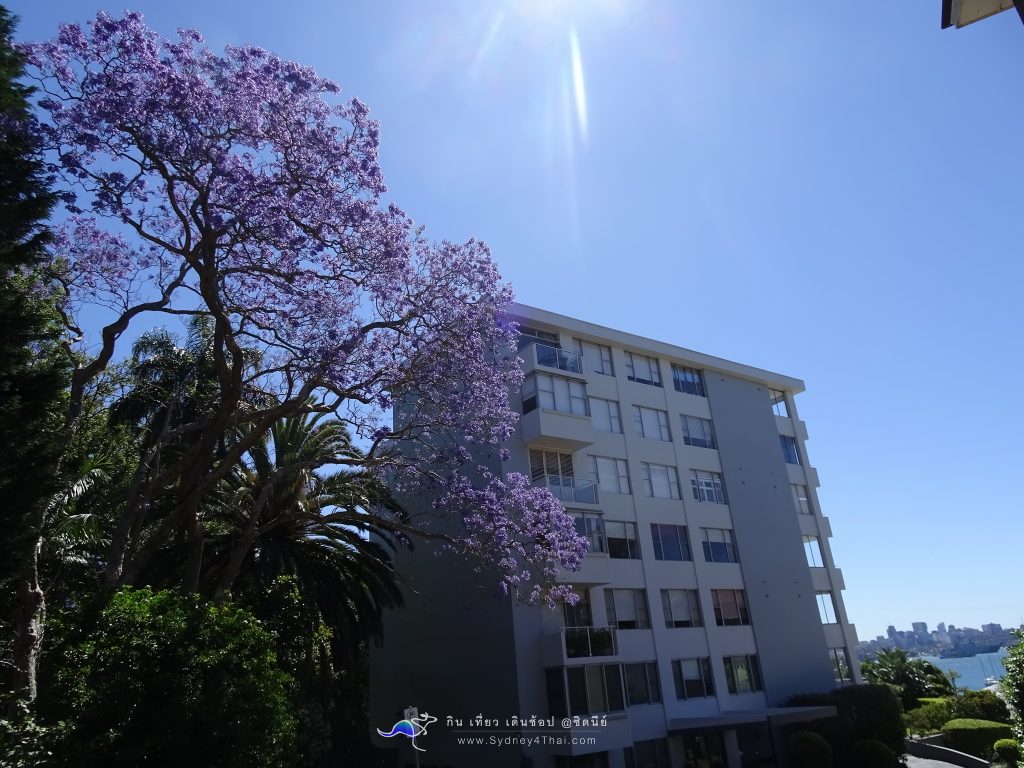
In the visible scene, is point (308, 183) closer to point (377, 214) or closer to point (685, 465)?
point (377, 214)

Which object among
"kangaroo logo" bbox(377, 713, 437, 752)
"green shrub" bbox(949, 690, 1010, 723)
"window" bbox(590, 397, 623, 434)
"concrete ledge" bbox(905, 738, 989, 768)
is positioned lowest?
"concrete ledge" bbox(905, 738, 989, 768)

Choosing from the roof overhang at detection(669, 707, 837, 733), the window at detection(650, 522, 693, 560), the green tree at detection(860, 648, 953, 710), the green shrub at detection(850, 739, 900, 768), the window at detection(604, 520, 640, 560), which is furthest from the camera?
the green tree at detection(860, 648, 953, 710)

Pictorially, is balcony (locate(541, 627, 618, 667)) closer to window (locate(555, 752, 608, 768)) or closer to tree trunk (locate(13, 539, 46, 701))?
window (locate(555, 752, 608, 768))

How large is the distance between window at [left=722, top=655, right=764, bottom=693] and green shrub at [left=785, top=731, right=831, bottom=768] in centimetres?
241

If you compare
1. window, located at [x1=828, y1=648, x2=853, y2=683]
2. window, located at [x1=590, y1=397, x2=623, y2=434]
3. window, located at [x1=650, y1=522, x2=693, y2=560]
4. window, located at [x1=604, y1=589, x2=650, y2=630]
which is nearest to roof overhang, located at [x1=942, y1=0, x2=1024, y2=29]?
window, located at [x1=604, y1=589, x2=650, y2=630]

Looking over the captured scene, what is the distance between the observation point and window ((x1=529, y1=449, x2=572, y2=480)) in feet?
83.6

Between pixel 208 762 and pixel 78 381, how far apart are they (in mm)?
6755

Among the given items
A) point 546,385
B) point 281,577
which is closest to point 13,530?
point 281,577

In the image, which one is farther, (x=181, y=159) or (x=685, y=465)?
(x=685, y=465)

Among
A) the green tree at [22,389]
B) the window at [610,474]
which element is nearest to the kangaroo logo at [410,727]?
the green tree at [22,389]

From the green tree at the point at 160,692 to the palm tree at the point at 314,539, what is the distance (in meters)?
8.51

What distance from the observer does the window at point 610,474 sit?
26.9 m

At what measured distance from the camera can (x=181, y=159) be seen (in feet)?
42.4

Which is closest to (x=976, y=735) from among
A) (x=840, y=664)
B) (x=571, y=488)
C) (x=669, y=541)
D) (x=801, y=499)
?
(x=840, y=664)
